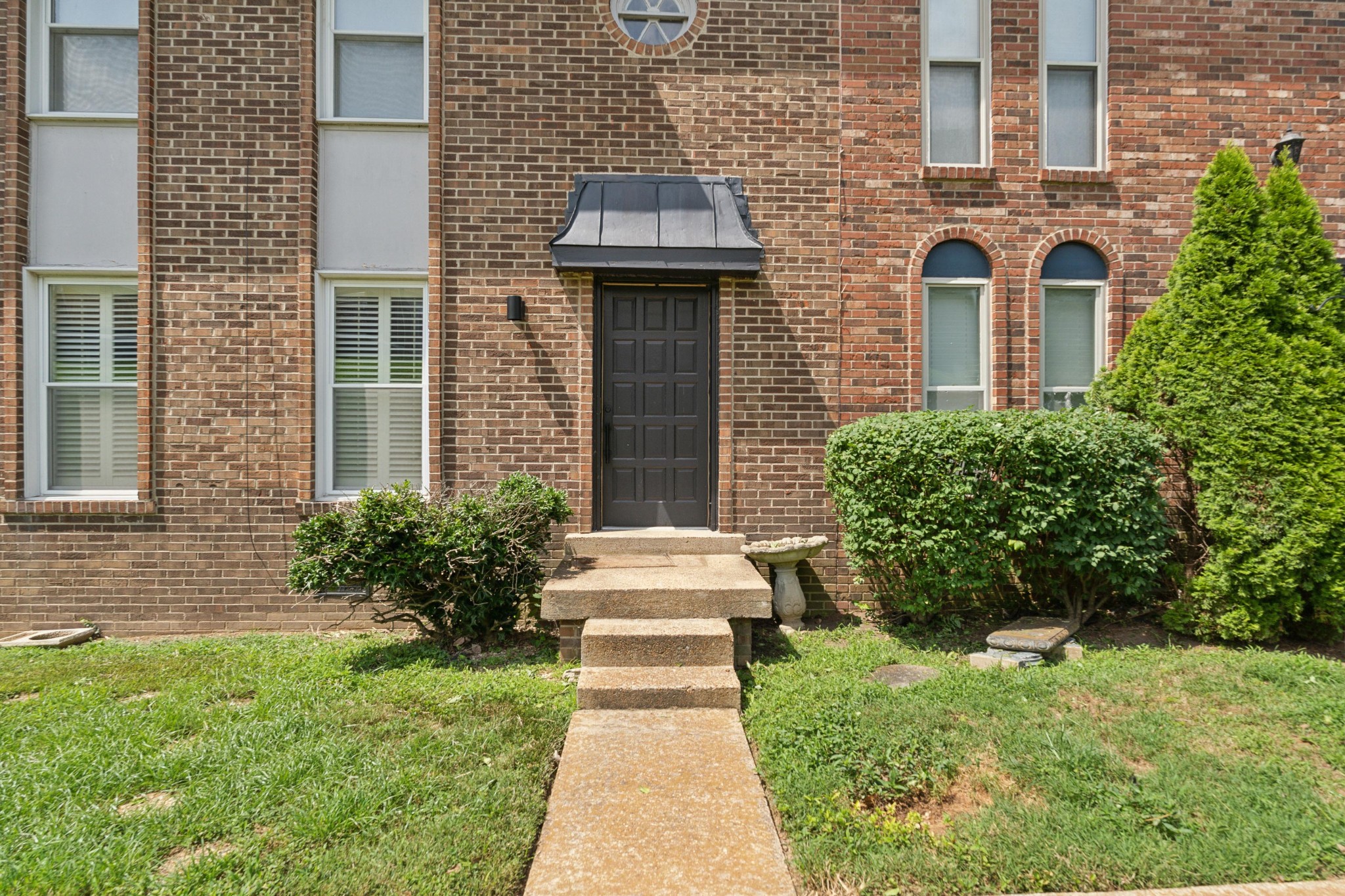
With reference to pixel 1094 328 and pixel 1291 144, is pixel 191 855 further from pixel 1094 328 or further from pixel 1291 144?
pixel 1291 144

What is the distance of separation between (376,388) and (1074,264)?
21.4ft

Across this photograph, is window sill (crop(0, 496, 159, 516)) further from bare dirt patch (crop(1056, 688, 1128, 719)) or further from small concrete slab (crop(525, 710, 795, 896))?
bare dirt patch (crop(1056, 688, 1128, 719))

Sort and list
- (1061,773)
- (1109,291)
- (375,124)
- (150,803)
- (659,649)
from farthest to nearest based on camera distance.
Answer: (1109,291) → (375,124) → (659,649) → (1061,773) → (150,803)

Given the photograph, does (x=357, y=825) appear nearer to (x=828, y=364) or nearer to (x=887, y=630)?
(x=887, y=630)

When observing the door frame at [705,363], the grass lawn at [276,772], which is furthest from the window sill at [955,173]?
the grass lawn at [276,772]

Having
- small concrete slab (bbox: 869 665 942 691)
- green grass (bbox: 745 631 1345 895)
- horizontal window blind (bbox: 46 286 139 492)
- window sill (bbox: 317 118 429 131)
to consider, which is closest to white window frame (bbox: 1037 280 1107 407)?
green grass (bbox: 745 631 1345 895)

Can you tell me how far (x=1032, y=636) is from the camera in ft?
16.1

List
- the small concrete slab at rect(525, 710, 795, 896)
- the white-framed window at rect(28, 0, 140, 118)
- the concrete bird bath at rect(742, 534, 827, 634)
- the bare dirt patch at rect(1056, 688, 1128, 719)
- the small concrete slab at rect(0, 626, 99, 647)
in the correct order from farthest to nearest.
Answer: the white-framed window at rect(28, 0, 140, 118) < the concrete bird bath at rect(742, 534, 827, 634) < the small concrete slab at rect(0, 626, 99, 647) < the bare dirt patch at rect(1056, 688, 1128, 719) < the small concrete slab at rect(525, 710, 795, 896)

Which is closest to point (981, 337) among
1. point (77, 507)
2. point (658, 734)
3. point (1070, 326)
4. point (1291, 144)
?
point (1070, 326)

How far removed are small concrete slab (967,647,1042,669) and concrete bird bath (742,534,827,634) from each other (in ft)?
4.44

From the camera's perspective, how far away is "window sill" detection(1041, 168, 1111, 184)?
20.5 ft

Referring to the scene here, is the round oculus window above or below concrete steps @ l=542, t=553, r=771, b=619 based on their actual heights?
above

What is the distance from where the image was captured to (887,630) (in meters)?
5.75

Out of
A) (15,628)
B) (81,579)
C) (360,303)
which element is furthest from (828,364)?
(15,628)
